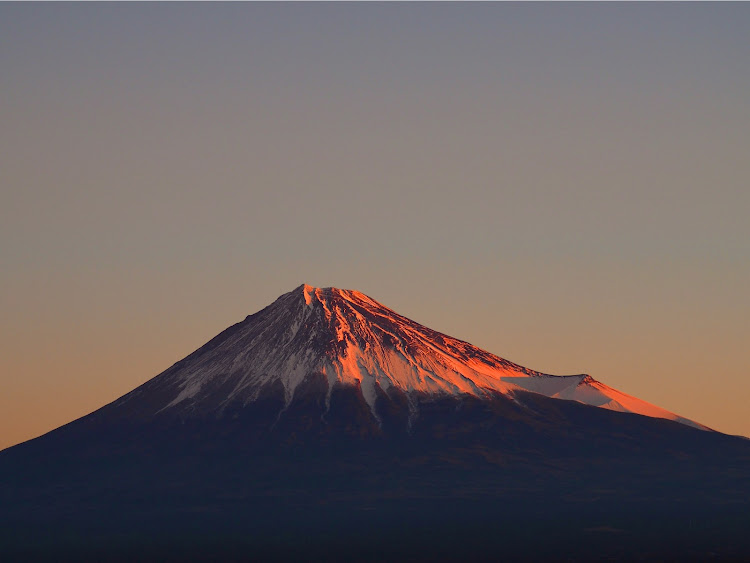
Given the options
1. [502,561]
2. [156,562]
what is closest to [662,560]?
[502,561]

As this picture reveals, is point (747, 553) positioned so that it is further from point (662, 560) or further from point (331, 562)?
point (331, 562)

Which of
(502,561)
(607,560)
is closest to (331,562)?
(502,561)

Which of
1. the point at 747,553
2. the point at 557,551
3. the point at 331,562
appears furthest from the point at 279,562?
the point at 747,553

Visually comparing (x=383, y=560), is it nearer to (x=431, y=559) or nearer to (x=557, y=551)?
(x=431, y=559)

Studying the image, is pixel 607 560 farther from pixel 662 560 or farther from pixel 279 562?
pixel 279 562

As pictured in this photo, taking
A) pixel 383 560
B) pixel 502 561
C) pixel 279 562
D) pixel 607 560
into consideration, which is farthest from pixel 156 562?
pixel 607 560
